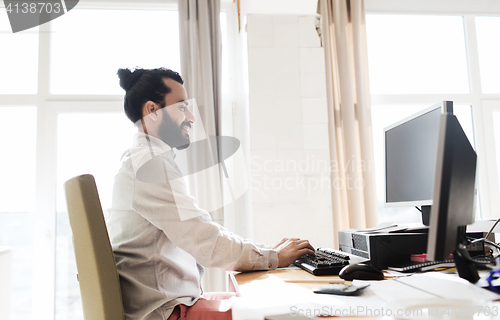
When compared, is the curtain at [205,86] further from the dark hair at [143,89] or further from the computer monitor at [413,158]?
the computer monitor at [413,158]

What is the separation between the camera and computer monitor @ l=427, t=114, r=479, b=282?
0.73 metres

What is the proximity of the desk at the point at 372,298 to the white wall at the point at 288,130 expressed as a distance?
1281 millimetres

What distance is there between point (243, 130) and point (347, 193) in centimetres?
90

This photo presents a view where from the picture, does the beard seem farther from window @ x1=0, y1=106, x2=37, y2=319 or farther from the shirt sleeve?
window @ x1=0, y1=106, x2=37, y2=319

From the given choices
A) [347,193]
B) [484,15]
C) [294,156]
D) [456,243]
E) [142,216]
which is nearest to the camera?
[456,243]

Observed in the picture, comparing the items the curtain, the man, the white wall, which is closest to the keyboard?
the man

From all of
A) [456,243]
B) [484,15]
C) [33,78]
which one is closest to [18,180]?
[33,78]

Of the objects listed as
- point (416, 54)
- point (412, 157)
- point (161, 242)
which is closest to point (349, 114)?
point (416, 54)

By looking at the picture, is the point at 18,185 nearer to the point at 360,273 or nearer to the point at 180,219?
the point at 180,219

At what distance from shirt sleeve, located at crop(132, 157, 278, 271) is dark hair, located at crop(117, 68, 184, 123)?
0.39m

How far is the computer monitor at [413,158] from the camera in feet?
3.88

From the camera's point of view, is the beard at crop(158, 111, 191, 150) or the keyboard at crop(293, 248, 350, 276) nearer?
the keyboard at crop(293, 248, 350, 276)

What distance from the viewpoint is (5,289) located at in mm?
2053

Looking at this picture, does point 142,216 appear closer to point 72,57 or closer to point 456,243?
point 456,243
